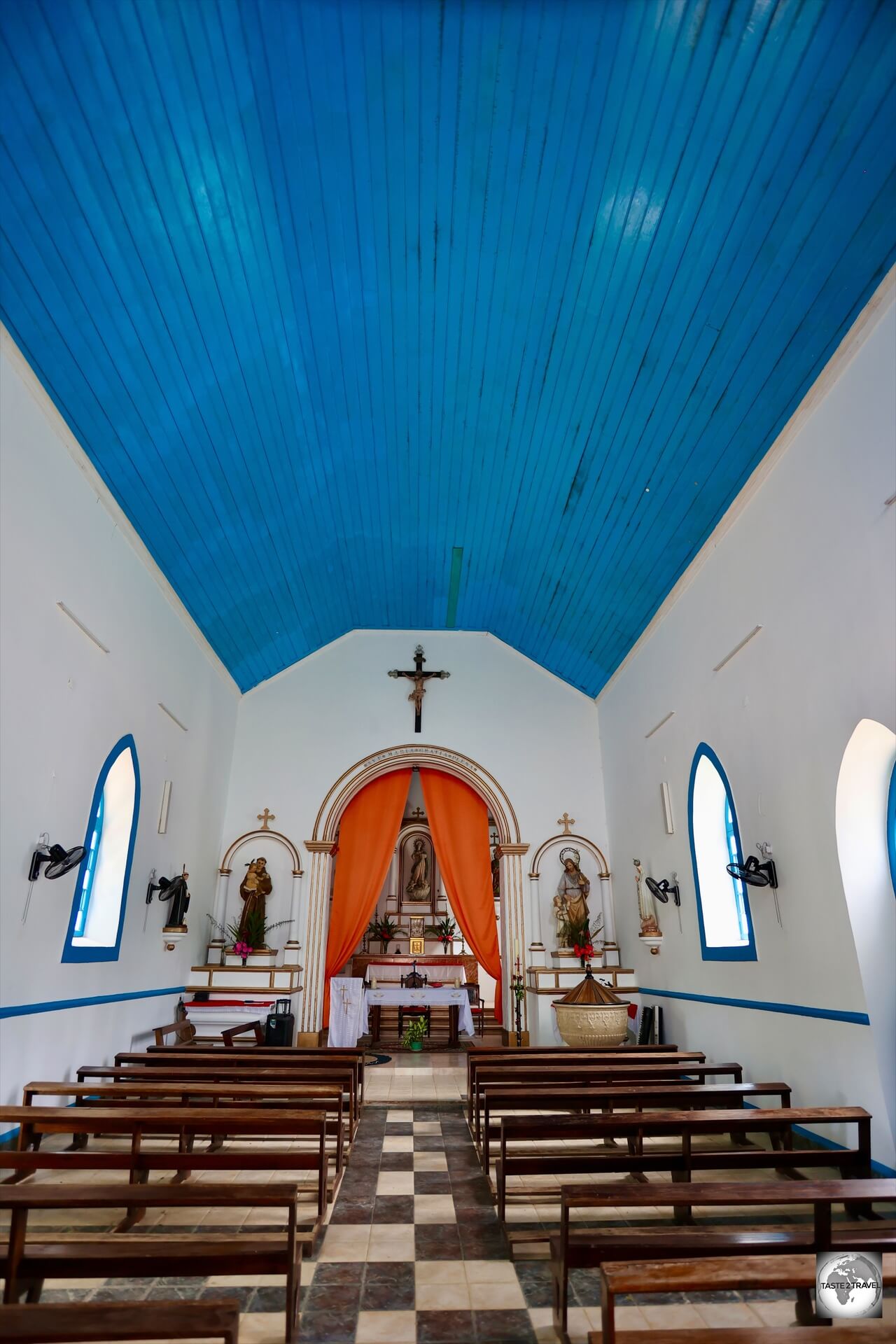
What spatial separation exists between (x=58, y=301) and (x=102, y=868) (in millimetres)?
4559

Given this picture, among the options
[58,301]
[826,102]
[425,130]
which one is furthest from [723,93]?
[58,301]

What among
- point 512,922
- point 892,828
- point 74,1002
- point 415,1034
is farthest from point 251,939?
point 892,828

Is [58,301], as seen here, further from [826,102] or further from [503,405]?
[826,102]

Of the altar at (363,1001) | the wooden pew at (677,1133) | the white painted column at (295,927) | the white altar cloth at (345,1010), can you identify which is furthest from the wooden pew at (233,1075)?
the white altar cloth at (345,1010)

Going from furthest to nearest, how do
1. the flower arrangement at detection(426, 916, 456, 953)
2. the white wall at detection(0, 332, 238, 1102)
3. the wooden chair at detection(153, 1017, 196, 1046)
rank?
the flower arrangement at detection(426, 916, 456, 953) < the wooden chair at detection(153, 1017, 196, 1046) < the white wall at detection(0, 332, 238, 1102)

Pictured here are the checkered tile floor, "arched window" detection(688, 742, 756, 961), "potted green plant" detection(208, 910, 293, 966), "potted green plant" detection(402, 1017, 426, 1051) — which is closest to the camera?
the checkered tile floor

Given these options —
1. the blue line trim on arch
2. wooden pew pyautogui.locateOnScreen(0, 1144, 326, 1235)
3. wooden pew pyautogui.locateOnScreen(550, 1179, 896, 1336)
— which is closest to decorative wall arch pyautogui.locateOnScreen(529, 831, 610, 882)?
the blue line trim on arch

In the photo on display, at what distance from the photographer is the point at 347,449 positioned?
24.1ft

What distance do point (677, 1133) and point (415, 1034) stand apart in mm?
6763

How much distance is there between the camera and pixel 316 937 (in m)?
9.65

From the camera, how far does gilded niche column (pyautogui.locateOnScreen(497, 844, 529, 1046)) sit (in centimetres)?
954

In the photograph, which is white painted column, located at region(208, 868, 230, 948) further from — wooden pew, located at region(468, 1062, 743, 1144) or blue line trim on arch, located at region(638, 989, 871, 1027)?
blue line trim on arch, located at region(638, 989, 871, 1027)

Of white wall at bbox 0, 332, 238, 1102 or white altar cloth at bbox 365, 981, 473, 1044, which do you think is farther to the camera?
white altar cloth at bbox 365, 981, 473, 1044

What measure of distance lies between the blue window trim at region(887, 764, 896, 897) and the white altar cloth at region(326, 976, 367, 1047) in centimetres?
699
